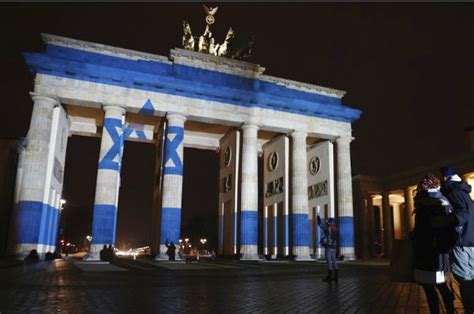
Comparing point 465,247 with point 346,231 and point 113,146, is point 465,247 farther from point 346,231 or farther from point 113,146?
point 346,231

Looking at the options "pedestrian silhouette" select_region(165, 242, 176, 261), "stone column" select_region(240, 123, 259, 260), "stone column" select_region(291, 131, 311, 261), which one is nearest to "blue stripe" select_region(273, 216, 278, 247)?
"stone column" select_region(291, 131, 311, 261)

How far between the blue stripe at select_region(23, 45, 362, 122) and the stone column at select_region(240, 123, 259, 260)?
287cm

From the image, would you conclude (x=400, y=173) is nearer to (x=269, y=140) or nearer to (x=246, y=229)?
(x=269, y=140)

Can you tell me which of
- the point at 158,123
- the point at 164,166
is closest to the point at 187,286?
the point at 164,166

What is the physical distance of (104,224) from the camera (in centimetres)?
2706

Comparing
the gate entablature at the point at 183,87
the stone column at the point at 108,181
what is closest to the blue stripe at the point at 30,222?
the stone column at the point at 108,181

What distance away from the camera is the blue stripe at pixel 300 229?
32031 mm

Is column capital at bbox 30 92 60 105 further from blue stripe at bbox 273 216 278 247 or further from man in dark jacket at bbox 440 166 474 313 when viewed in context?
man in dark jacket at bbox 440 166 474 313

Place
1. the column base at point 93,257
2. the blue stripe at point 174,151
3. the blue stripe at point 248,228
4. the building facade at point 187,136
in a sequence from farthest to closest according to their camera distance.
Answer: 1. the blue stripe at point 248,228
2. the blue stripe at point 174,151
3. the building facade at point 187,136
4. the column base at point 93,257

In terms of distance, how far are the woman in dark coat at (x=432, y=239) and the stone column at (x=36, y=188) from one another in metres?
25.3

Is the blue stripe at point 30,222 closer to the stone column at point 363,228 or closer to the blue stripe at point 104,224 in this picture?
the blue stripe at point 104,224

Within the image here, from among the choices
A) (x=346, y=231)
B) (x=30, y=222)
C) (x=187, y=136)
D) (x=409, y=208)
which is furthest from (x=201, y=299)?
(x=409, y=208)

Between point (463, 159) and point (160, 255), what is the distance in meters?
29.6

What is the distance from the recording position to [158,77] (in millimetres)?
29281
